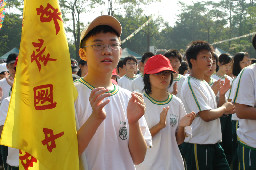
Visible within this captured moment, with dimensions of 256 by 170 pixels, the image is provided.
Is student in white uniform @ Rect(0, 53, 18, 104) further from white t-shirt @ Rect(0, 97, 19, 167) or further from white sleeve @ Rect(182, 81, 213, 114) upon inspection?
white sleeve @ Rect(182, 81, 213, 114)

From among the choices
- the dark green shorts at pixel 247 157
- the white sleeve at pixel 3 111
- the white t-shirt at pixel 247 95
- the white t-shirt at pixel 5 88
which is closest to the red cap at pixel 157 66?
the white t-shirt at pixel 247 95

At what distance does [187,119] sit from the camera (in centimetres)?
307

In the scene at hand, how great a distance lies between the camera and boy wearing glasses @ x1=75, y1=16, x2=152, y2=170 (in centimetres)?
206

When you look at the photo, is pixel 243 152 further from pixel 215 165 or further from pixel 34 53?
pixel 34 53

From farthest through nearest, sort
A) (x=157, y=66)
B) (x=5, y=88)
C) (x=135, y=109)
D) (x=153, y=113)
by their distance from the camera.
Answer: (x=5, y=88) → (x=157, y=66) → (x=153, y=113) → (x=135, y=109)

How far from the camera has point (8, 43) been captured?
45.2 meters

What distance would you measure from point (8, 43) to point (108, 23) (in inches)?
1841

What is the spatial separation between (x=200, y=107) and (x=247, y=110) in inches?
24.3

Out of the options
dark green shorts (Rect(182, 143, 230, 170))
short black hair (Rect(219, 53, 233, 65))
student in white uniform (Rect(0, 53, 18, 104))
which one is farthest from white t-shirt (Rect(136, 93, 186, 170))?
short black hair (Rect(219, 53, 233, 65))

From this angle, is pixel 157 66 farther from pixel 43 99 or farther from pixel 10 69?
pixel 10 69

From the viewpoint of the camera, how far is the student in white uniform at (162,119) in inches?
126

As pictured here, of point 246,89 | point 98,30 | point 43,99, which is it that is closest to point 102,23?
point 98,30

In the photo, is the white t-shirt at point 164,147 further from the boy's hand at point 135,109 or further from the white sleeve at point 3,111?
the white sleeve at point 3,111

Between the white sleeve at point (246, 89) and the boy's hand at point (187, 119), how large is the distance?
1.92ft
